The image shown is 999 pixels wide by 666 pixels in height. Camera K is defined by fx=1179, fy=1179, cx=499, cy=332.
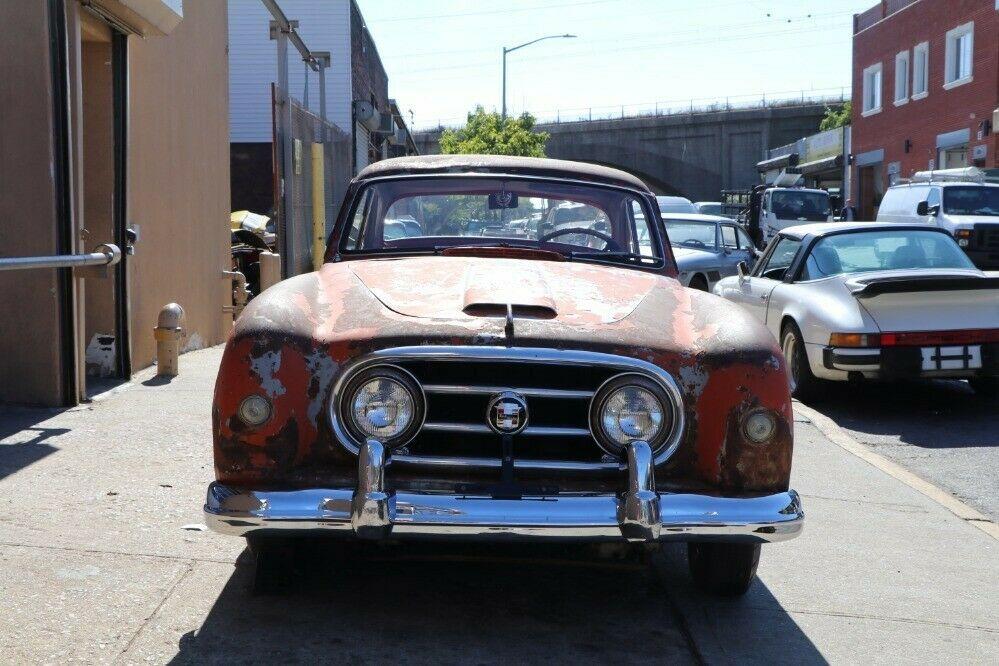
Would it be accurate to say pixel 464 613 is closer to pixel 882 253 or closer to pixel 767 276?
pixel 882 253

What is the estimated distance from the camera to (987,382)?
896 cm

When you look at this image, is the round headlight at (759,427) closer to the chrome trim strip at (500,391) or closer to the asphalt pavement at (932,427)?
the chrome trim strip at (500,391)

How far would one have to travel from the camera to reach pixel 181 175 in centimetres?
1050

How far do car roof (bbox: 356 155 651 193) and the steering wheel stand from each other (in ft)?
0.85

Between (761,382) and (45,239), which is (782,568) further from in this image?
(45,239)

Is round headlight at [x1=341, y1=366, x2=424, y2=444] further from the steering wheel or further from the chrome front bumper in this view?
the steering wheel

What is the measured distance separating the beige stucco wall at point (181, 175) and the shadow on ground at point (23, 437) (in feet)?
6.45

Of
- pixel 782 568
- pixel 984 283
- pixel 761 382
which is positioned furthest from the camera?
pixel 984 283

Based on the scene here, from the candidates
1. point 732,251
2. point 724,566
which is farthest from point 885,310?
point 732,251

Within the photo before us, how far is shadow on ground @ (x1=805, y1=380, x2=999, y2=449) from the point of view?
7863 millimetres

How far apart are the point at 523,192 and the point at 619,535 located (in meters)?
2.32

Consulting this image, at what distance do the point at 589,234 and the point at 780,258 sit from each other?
212 inches

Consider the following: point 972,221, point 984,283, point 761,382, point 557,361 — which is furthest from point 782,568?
point 972,221

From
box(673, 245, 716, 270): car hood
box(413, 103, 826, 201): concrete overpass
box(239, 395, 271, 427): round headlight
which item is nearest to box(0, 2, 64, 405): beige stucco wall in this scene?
box(239, 395, 271, 427): round headlight
